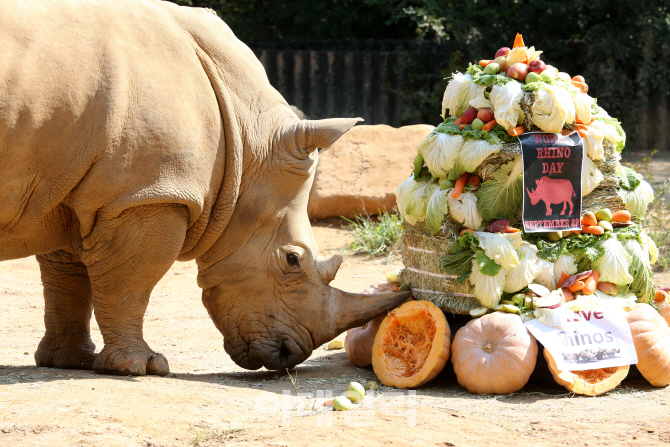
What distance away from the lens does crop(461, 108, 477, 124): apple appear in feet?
18.2

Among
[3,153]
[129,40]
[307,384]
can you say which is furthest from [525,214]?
[3,153]

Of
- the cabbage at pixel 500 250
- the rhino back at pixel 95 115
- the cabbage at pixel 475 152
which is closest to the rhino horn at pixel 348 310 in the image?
the cabbage at pixel 500 250

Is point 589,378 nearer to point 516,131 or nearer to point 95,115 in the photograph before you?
point 516,131

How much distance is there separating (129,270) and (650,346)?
3.12 m

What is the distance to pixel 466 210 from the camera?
5.38 metres

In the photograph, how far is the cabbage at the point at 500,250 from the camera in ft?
17.0

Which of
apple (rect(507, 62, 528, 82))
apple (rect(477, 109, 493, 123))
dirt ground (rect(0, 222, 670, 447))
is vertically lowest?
dirt ground (rect(0, 222, 670, 447))

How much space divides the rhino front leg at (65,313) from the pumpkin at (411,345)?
78.9 inches

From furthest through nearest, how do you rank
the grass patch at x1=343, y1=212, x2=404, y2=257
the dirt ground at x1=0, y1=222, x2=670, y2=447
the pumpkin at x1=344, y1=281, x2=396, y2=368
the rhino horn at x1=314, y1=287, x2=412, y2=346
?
the grass patch at x1=343, y1=212, x2=404, y2=257
the pumpkin at x1=344, y1=281, x2=396, y2=368
the rhino horn at x1=314, y1=287, x2=412, y2=346
the dirt ground at x1=0, y1=222, x2=670, y2=447

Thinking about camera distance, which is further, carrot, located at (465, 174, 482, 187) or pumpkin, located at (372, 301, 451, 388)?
carrot, located at (465, 174, 482, 187)

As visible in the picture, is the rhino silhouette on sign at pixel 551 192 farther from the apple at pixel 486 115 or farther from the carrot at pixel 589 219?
the apple at pixel 486 115

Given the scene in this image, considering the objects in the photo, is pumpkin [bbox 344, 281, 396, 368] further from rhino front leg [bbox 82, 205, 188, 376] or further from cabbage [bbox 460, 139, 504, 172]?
rhino front leg [bbox 82, 205, 188, 376]

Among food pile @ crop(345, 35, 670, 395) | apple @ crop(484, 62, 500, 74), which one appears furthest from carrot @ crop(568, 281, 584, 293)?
apple @ crop(484, 62, 500, 74)

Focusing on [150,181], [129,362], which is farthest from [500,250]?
[129,362]
